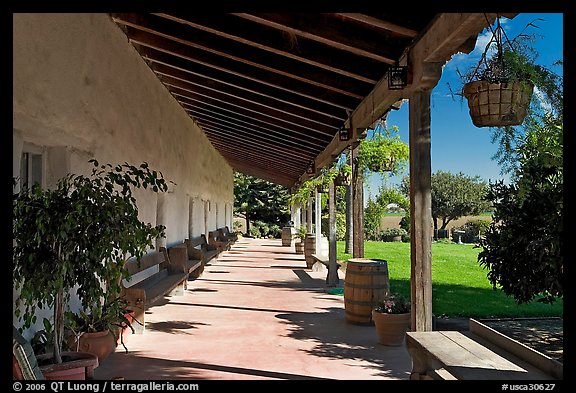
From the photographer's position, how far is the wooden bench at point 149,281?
559 cm

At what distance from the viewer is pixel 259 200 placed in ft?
105

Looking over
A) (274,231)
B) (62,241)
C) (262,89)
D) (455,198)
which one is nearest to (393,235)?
(274,231)

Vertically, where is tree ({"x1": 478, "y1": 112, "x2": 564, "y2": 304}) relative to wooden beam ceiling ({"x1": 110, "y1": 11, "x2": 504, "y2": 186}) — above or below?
below

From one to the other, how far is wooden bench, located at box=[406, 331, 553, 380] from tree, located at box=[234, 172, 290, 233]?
92.7 feet

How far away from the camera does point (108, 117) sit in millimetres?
5711

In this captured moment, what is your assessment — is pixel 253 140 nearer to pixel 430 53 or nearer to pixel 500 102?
pixel 430 53

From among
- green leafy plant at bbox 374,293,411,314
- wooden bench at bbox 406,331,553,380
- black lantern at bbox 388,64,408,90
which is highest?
black lantern at bbox 388,64,408,90

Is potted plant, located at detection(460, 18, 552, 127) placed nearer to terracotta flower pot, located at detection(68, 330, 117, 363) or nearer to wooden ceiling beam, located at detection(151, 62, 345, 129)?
terracotta flower pot, located at detection(68, 330, 117, 363)

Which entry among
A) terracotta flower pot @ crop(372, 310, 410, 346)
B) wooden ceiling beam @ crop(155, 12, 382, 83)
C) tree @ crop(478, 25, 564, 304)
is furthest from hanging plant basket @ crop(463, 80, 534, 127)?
terracotta flower pot @ crop(372, 310, 410, 346)

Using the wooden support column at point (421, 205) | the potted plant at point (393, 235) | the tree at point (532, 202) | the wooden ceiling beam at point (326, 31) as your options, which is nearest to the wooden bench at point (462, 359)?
the wooden support column at point (421, 205)

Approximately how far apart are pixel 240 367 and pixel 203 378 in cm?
41

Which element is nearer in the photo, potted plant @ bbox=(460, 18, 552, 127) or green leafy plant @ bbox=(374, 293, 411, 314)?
potted plant @ bbox=(460, 18, 552, 127)

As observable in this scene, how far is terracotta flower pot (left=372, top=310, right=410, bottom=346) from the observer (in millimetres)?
5254
